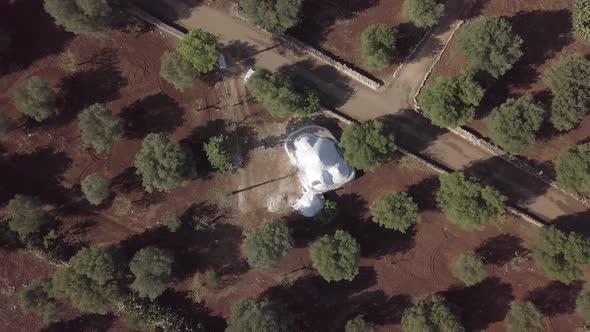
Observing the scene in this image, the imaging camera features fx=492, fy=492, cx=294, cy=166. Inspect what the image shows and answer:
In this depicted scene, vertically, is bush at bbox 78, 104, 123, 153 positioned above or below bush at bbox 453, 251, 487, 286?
above

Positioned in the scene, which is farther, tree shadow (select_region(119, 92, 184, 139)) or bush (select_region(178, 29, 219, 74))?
tree shadow (select_region(119, 92, 184, 139))

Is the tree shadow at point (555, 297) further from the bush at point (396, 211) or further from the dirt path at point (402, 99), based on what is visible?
the bush at point (396, 211)

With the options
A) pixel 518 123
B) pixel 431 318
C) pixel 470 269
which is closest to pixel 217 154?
pixel 431 318

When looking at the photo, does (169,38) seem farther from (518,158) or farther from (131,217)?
(518,158)

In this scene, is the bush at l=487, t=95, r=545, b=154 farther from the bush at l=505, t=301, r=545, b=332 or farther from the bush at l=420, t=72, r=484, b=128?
the bush at l=505, t=301, r=545, b=332

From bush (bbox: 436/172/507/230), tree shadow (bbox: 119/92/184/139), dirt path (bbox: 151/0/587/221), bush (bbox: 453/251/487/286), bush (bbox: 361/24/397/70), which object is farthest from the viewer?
dirt path (bbox: 151/0/587/221)

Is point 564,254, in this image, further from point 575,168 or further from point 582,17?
point 582,17

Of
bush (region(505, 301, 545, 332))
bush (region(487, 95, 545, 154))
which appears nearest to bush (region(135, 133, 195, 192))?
bush (region(487, 95, 545, 154))

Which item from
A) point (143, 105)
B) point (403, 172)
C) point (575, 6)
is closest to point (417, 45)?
point (403, 172)
